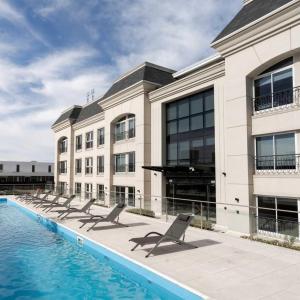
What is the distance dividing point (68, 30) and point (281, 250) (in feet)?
47.6

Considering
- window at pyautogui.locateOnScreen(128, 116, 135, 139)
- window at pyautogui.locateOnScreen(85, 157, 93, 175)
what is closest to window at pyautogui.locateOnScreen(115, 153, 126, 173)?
window at pyautogui.locateOnScreen(128, 116, 135, 139)

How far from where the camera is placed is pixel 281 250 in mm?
10438

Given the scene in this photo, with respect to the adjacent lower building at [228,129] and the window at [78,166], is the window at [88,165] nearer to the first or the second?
the window at [78,166]

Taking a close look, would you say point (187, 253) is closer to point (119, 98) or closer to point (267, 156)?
point (267, 156)

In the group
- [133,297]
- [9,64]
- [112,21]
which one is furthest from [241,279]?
[9,64]

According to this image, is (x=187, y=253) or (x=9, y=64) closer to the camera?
(x=187, y=253)

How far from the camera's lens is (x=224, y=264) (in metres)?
8.85

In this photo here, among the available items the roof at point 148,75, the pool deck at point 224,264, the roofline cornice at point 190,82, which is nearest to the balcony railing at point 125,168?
the roofline cornice at point 190,82

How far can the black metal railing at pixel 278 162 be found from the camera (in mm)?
12647

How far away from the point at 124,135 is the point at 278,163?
14.5m

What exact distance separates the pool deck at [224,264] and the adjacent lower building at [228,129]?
2.05 m

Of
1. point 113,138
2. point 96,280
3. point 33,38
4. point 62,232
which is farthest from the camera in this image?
point 113,138

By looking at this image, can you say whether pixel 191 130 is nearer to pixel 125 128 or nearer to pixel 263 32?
pixel 263 32

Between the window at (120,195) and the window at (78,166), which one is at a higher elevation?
the window at (78,166)
